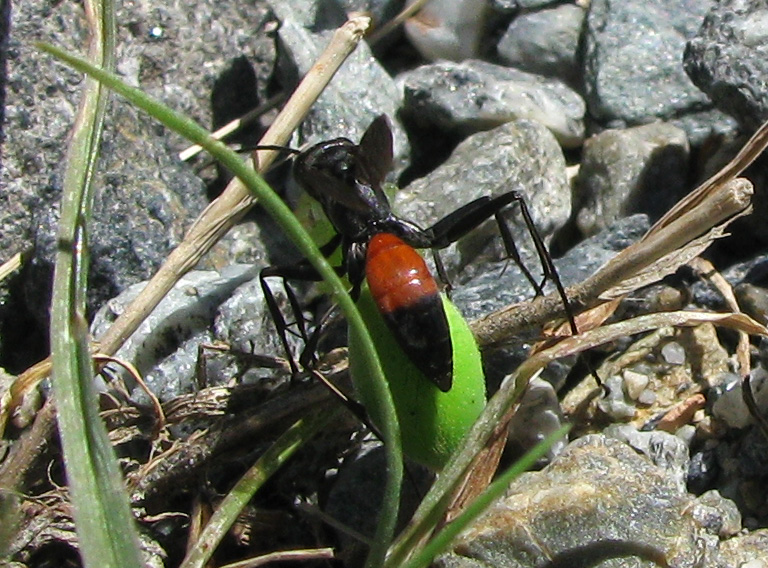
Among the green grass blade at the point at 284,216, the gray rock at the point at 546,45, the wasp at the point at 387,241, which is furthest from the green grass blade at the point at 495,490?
the gray rock at the point at 546,45

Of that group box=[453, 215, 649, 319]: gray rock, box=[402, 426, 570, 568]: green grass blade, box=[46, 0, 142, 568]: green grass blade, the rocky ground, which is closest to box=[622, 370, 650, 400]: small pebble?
the rocky ground

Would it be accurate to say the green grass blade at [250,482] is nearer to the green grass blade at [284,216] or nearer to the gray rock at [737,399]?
the green grass blade at [284,216]

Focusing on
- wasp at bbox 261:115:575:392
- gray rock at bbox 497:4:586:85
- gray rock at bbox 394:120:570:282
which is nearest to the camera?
wasp at bbox 261:115:575:392

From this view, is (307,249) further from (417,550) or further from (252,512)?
(252,512)

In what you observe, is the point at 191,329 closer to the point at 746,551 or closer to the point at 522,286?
the point at 522,286

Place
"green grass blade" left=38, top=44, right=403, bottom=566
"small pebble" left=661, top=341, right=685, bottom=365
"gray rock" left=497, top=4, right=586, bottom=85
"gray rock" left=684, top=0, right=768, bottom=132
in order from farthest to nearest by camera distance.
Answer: "gray rock" left=497, top=4, right=586, bottom=85 < "gray rock" left=684, top=0, right=768, bottom=132 < "small pebble" left=661, top=341, right=685, bottom=365 < "green grass blade" left=38, top=44, right=403, bottom=566

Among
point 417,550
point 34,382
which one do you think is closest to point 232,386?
point 34,382

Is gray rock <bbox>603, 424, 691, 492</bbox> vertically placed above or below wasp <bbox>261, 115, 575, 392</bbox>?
below

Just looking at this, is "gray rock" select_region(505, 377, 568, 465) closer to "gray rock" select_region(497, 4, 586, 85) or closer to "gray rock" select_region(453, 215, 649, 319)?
"gray rock" select_region(453, 215, 649, 319)
